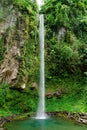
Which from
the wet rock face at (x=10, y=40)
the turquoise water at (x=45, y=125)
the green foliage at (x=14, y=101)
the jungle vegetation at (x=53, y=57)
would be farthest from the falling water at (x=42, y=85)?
the wet rock face at (x=10, y=40)

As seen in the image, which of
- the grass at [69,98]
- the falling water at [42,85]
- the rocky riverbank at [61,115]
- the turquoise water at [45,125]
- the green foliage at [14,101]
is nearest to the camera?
the turquoise water at [45,125]

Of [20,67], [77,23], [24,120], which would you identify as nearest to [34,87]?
[20,67]

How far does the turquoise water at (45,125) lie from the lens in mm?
16297

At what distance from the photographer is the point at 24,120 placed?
17922 mm

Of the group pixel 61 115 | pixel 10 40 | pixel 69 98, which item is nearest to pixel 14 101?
pixel 61 115

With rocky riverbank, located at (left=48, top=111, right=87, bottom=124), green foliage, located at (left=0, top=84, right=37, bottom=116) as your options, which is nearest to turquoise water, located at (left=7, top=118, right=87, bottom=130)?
rocky riverbank, located at (left=48, top=111, right=87, bottom=124)

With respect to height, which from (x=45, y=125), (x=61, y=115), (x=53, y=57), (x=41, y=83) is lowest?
(x=45, y=125)

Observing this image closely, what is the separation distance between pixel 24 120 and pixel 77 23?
31.1ft

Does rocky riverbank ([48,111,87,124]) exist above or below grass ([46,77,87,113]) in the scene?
below

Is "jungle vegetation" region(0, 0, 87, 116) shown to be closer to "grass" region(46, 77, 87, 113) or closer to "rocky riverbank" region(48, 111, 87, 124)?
"grass" region(46, 77, 87, 113)

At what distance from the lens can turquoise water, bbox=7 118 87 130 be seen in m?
16.3

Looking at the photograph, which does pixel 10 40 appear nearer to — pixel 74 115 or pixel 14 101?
pixel 14 101

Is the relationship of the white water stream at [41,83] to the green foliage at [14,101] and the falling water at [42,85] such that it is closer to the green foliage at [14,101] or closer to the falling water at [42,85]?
the falling water at [42,85]

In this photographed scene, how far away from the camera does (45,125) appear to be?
55.5ft
